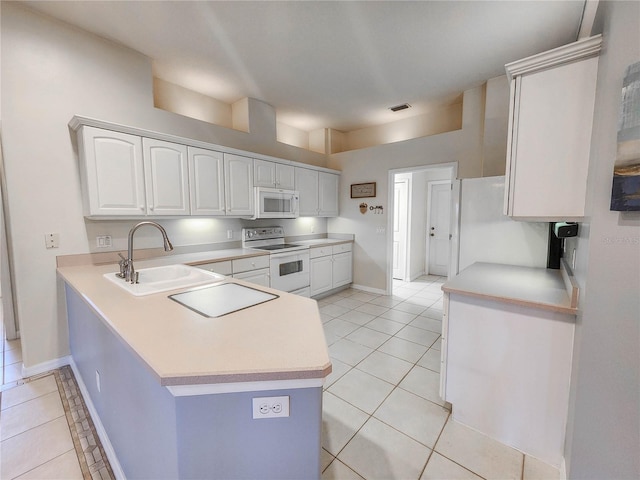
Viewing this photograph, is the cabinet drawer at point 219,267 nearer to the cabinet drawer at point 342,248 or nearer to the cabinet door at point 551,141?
the cabinet drawer at point 342,248

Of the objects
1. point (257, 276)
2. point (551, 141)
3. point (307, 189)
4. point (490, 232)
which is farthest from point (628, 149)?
point (307, 189)

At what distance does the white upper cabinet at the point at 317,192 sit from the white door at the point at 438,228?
2419 mm

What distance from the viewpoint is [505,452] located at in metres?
1.49

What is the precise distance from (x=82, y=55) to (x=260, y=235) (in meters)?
2.43

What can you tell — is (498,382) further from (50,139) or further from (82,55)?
(82,55)

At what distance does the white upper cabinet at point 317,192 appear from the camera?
4043 mm

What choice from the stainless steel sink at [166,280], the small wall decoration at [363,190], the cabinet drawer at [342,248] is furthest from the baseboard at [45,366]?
the small wall decoration at [363,190]

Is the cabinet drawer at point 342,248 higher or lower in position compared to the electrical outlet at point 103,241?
lower

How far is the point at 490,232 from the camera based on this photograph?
2453mm

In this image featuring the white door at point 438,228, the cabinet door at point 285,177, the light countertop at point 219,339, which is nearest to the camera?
the light countertop at point 219,339

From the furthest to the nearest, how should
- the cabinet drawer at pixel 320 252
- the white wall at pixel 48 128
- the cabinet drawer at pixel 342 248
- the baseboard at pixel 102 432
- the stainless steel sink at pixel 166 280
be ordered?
the cabinet drawer at pixel 342 248 < the cabinet drawer at pixel 320 252 < the white wall at pixel 48 128 < the stainless steel sink at pixel 166 280 < the baseboard at pixel 102 432

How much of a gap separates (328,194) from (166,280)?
3.16m

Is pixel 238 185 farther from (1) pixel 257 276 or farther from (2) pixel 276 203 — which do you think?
(1) pixel 257 276

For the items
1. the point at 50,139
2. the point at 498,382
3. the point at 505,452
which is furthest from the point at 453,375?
the point at 50,139
